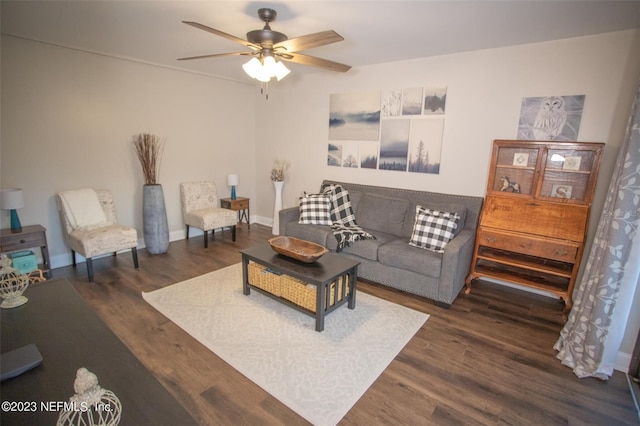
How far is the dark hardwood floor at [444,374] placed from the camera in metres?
1.84

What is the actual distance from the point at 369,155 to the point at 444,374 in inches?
115

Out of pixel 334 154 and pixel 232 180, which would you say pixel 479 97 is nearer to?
pixel 334 154

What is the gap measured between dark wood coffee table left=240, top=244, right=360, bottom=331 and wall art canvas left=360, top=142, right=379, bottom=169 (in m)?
1.82

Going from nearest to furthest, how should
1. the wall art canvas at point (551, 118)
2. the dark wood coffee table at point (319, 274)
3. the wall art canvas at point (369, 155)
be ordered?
1. the dark wood coffee table at point (319, 274)
2. the wall art canvas at point (551, 118)
3. the wall art canvas at point (369, 155)

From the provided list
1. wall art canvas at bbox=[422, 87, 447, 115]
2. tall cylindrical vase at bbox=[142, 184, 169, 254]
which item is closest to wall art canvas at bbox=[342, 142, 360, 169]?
wall art canvas at bbox=[422, 87, 447, 115]

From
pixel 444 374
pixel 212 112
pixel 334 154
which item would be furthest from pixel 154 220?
pixel 444 374

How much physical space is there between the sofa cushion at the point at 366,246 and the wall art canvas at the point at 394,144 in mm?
1008

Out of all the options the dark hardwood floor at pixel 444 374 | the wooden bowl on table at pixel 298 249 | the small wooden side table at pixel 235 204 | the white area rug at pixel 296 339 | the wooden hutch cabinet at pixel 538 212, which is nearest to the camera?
the dark hardwood floor at pixel 444 374

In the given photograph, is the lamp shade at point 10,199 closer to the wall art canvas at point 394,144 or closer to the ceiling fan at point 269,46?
the ceiling fan at point 269,46

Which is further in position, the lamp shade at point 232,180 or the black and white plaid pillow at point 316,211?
the lamp shade at point 232,180

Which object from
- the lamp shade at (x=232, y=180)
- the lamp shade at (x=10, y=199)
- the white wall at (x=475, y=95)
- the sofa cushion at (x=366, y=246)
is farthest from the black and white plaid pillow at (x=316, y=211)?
the lamp shade at (x=10, y=199)

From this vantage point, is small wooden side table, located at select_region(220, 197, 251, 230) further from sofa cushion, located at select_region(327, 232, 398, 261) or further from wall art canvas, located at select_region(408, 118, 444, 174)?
wall art canvas, located at select_region(408, 118, 444, 174)

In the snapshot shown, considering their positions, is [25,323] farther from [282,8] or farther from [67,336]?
[282,8]

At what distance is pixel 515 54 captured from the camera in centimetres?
316
